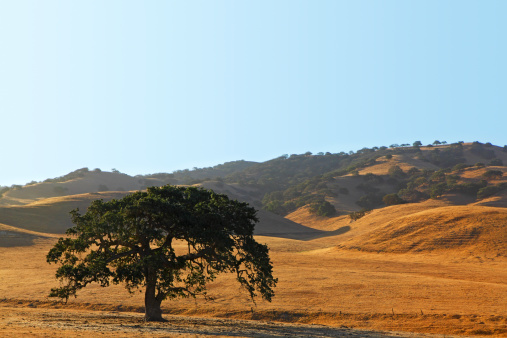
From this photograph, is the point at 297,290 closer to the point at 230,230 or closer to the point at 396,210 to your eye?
the point at 230,230

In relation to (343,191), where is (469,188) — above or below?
below

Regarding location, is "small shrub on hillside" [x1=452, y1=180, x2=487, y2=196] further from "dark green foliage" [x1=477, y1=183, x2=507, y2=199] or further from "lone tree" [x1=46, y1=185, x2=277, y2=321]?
"lone tree" [x1=46, y1=185, x2=277, y2=321]

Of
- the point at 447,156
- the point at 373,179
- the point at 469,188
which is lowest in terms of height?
the point at 469,188

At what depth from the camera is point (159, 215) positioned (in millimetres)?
18828

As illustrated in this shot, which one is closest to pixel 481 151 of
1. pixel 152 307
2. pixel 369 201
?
pixel 369 201

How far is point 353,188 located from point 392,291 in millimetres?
94534

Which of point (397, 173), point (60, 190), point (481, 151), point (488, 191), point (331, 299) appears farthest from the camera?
point (481, 151)

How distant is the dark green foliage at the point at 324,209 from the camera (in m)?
93.1

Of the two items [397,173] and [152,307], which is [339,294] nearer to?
[152,307]

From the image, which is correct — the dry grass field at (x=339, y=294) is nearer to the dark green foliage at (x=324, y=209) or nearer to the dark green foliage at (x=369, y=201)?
the dark green foliage at (x=324, y=209)

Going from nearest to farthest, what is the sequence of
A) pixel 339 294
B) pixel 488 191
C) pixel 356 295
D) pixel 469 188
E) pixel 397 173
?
pixel 356 295
pixel 339 294
pixel 488 191
pixel 469 188
pixel 397 173

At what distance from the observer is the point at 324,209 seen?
3701 inches

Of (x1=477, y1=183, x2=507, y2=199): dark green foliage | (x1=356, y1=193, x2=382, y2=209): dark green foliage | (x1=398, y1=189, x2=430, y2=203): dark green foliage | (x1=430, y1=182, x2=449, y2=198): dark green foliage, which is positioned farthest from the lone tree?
(x1=356, y1=193, x2=382, y2=209): dark green foliage

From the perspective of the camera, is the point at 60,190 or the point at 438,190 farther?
the point at 60,190
